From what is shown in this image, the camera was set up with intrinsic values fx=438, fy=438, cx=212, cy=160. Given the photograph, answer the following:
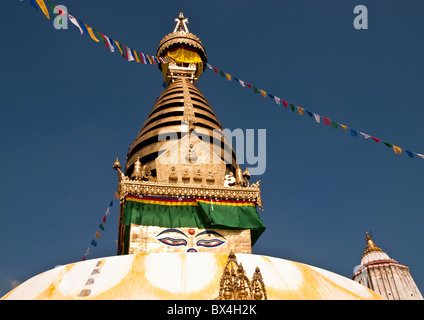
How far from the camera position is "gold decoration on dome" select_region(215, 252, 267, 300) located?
729 centimetres

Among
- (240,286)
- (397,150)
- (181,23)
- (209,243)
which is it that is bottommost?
(240,286)

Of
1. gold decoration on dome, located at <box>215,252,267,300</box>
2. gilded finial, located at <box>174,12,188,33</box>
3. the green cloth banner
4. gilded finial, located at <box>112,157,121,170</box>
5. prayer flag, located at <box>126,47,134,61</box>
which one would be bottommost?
gold decoration on dome, located at <box>215,252,267,300</box>

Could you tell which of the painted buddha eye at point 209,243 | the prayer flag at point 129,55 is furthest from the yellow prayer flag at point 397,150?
the prayer flag at point 129,55

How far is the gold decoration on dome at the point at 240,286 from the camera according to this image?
23.9ft

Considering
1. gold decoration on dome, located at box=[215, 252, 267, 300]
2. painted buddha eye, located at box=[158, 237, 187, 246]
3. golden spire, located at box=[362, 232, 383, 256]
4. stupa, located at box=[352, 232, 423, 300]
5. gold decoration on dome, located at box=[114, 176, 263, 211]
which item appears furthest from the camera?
golden spire, located at box=[362, 232, 383, 256]

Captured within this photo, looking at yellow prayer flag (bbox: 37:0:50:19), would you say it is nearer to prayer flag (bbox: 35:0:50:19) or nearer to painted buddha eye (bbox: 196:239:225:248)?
prayer flag (bbox: 35:0:50:19)

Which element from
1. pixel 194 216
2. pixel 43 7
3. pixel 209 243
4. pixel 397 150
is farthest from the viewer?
pixel 194 216

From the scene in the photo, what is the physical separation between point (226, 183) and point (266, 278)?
615cm

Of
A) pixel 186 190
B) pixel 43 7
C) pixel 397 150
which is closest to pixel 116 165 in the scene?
pixel 186 190

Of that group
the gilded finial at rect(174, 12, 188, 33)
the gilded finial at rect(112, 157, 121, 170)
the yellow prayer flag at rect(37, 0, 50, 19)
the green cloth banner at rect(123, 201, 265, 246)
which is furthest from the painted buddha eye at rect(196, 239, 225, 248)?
the gilded finial at rect(174, 12, 188, 33)

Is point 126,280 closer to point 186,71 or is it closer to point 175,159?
point 175,159

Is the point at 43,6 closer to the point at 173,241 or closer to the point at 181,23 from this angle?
the point at 173,241

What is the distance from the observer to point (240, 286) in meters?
7.41
